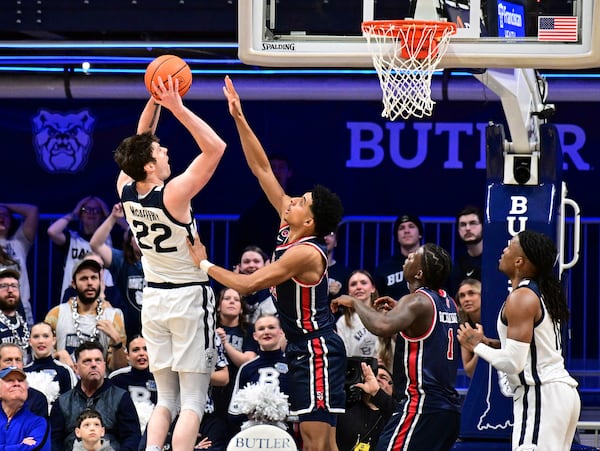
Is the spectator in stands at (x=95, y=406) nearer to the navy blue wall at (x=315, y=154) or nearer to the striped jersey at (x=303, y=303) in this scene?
the striped jersey at (x=303, y=303)

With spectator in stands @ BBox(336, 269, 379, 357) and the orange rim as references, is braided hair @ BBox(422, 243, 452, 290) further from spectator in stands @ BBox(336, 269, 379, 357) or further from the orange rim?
spectator in stands @ BBox(336, 269, 379, 357)

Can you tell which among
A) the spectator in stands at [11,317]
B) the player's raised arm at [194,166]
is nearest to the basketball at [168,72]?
the player's raised arm at [194,166]

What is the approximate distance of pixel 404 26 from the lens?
9547 millimetres

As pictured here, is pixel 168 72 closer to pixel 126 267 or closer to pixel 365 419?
pixel 365 419

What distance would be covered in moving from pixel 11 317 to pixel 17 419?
5.01 feet

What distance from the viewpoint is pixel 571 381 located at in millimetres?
9008

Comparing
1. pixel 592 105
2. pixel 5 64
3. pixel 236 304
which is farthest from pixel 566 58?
pixel 5 64

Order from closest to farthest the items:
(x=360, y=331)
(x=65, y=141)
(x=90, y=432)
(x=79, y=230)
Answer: (x=90, y=432) < (x=360, y=331) < (x=79, y=230) < (x=65, y=141)

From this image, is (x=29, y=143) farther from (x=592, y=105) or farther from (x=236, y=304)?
(x=592, y=105)

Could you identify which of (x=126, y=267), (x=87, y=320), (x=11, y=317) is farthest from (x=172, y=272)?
(x=126, y=267)

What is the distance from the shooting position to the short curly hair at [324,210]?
947 cm

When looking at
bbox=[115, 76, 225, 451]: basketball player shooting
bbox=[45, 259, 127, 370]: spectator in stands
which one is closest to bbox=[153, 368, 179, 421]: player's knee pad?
bbox=[115, 76, 225, 451]: basketball player shooting

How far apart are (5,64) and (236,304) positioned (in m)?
4.30

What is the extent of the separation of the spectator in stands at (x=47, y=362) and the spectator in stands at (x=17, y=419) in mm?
635
